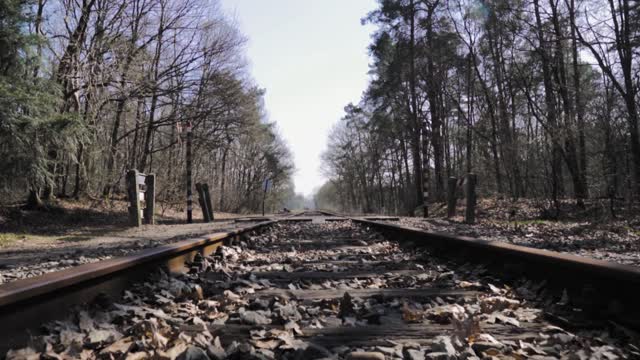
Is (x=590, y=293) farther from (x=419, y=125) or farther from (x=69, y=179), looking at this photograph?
(x=419, y=125)

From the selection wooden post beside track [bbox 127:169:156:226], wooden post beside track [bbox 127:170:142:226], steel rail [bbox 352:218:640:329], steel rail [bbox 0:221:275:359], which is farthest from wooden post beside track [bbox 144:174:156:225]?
steel rail [bbox 352:218:640:329]

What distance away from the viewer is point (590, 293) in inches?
85.1

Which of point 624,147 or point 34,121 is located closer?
point 34,121

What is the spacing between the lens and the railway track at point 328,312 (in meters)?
1.69

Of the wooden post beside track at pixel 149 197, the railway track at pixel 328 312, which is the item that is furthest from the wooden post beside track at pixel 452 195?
the railway track at pixel 328 312

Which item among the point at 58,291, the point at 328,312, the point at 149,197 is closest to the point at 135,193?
the point at 149,197

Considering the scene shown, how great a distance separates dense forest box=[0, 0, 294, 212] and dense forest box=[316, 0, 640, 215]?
27.5 feet

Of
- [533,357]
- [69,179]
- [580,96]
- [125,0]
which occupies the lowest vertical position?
[533,357]

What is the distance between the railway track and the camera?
169 cm

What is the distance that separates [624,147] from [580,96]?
3.19 metres

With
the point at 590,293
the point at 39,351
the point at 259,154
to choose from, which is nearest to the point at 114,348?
the point at 39,351

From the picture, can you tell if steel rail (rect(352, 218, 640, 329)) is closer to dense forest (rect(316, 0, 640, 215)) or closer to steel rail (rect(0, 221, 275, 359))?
steel rail (rect(0, 221, 275, 359))

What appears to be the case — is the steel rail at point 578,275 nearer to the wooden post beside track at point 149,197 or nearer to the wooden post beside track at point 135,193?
the wooden post beside track at point 135,193

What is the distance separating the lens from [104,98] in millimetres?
13648
